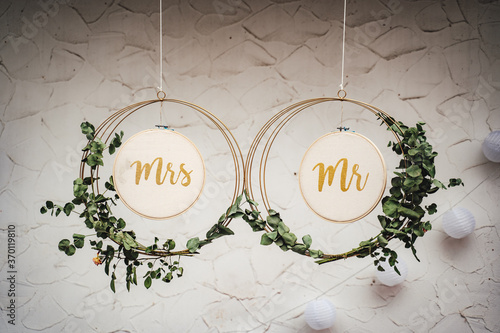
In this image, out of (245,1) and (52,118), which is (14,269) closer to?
(52,118)

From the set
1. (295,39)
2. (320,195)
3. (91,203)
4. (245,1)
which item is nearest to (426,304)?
(320,195)

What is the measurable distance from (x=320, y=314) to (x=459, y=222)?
93cm

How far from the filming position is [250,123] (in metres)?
2.58

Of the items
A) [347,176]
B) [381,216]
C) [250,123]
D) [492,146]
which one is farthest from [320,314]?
[492,146]

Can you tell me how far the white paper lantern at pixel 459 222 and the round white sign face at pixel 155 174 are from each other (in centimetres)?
154

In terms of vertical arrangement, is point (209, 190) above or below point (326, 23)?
Result: below

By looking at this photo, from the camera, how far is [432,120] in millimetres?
2516

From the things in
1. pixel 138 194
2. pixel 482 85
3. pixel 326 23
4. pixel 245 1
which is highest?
pixel 245 1

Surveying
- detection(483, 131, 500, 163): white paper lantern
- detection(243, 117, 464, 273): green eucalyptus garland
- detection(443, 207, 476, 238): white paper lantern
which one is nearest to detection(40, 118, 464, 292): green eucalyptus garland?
detection(243, 117, 464, 273): green eucalyptus garland

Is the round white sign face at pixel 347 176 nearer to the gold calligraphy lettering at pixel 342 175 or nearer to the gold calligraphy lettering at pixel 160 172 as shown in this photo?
the gold calligraphy lettering at pixel 342 175

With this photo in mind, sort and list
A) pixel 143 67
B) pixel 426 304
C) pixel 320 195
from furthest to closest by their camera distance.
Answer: pixel 143 67
pixel 426 304
pixel 320 195

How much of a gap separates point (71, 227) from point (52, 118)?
0.70 meters

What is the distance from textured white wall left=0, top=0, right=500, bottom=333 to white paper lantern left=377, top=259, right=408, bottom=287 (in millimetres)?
137

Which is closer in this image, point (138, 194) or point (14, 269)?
point (138, 194)
